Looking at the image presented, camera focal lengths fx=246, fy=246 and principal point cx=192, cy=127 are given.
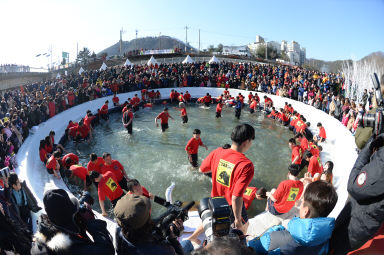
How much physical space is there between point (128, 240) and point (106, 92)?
17264 mm

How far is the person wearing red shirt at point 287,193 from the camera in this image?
434 centimetres

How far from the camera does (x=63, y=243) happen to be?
188 centimetres

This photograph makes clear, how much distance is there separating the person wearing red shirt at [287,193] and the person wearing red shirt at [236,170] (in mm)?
1887

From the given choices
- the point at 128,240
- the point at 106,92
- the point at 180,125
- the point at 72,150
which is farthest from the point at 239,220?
the point at 106,92

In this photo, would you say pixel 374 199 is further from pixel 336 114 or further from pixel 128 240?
pixel 336 114

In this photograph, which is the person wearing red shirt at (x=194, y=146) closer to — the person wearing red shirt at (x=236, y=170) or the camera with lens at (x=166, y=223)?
the person wearing red shirt at (x=236, y=170)

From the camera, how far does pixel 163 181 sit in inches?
277

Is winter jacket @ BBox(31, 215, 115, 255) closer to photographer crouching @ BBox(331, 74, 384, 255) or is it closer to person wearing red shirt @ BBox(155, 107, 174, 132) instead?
photographer crouching @ BBox(331, 74, 384, 255)

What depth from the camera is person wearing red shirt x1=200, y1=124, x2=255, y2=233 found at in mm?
2609

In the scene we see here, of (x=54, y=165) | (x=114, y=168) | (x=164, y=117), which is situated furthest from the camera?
(x=164, y=117)

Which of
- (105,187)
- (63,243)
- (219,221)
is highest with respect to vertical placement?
(219,221)

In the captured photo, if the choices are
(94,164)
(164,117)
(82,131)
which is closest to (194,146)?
(94,164)

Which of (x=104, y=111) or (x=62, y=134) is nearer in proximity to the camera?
(x=62, y=134)

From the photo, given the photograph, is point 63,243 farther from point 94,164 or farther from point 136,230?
point 94,164
